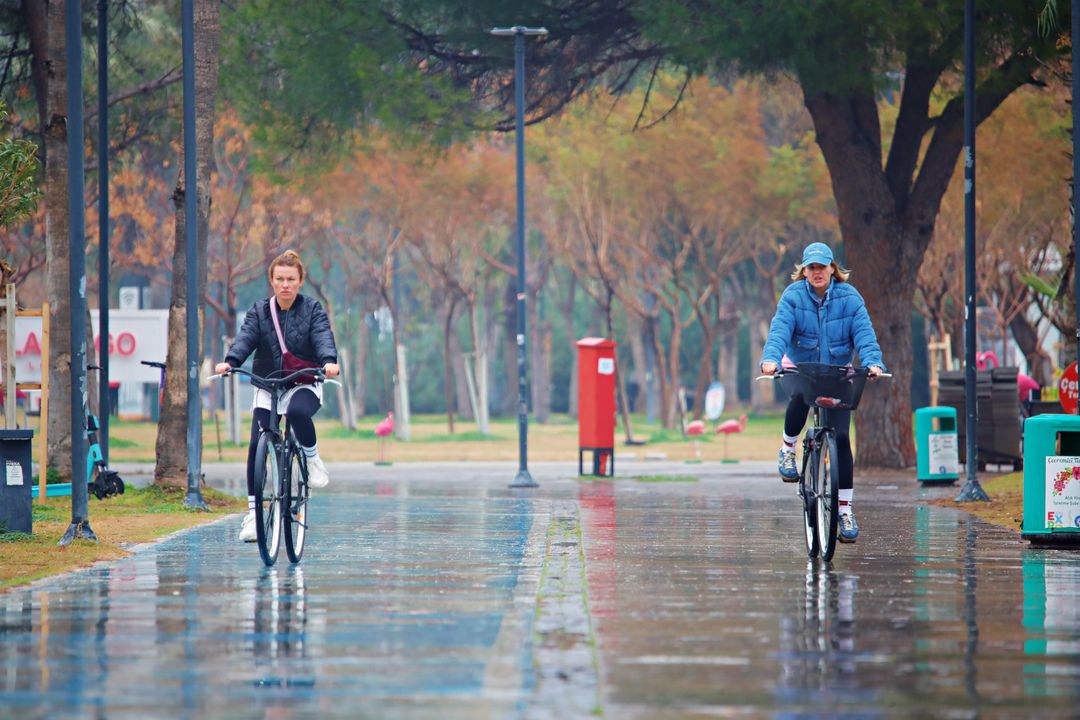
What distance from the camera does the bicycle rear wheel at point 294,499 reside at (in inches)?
452

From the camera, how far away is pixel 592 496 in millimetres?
21281

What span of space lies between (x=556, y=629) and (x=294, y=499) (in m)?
3.68

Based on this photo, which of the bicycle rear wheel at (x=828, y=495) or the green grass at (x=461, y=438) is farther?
the green grass at (x=461, y=438)

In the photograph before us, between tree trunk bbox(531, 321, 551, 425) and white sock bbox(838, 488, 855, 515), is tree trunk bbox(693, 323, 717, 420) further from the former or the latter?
white sock bbox(838, 488, 855, 515)

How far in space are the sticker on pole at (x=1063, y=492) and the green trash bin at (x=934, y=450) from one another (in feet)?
32.9

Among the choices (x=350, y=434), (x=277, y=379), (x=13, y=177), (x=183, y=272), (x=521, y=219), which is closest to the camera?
(x=277, y=379)

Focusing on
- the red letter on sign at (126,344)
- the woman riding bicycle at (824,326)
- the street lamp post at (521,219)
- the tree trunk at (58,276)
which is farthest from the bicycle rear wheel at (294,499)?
the red letter on sign at (126,344)

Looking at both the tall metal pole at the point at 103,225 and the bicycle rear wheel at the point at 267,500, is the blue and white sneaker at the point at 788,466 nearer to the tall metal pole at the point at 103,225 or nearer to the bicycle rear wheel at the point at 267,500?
the bicycle rear wheel at the point at 267,500

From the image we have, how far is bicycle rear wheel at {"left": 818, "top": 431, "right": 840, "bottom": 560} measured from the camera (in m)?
11.3

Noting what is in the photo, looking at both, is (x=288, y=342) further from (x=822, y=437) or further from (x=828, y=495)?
(x=828, y=495)

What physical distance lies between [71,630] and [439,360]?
75920mm

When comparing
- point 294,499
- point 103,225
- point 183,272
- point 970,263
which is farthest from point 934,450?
point 294,499

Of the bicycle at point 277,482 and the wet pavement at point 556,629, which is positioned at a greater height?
the bicycle at point 277,482

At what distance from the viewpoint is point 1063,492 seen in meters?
13.4
